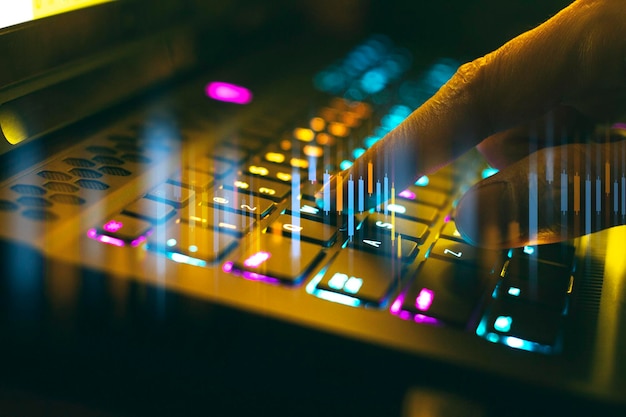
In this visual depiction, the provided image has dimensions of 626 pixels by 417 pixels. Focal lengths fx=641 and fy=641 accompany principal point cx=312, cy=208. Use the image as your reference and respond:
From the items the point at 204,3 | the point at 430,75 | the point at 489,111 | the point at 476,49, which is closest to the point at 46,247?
the point at 489,111

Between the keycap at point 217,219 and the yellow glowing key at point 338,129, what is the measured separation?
0.21 metres

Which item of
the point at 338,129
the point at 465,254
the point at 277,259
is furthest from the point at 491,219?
the point at 338,129

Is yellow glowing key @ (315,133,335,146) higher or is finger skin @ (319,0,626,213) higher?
finger skin @ (319,0,626,213)

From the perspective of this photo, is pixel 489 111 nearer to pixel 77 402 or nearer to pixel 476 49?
pixel 77 402

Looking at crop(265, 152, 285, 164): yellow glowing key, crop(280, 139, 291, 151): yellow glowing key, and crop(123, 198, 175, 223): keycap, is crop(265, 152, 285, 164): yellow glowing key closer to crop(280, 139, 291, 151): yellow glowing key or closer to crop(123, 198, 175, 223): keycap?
crop(280, 139, 291, 151): yellow glowing key

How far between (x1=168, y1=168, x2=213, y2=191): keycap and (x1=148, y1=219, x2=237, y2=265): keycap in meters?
0.06

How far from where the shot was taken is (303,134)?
0.58 meters

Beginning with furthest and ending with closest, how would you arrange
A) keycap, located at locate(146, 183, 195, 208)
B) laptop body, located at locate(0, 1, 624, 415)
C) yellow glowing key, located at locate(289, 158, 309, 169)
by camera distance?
yellow glowing key, located at locate(289, 158, 309, 169) → keycap, located at locate(146, 183, 195, 208) → laptop body, located at locate(0, 1, 624, 415)

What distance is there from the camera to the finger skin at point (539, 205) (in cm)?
40

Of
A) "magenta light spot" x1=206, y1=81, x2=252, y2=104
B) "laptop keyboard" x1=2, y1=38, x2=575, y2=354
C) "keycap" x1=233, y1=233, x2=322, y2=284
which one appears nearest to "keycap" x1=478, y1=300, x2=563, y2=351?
"laptop keyboard" x1=2, y1=38, x2=575, y2=354

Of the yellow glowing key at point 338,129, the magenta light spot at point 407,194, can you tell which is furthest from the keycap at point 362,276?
the yellow glowing key at point 338,129

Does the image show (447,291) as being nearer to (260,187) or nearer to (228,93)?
(260,187)

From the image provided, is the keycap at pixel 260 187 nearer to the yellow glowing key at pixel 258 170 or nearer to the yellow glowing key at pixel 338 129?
the yellow glowing key at pixel 258 170

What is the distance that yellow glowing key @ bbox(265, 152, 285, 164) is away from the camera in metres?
0.52
